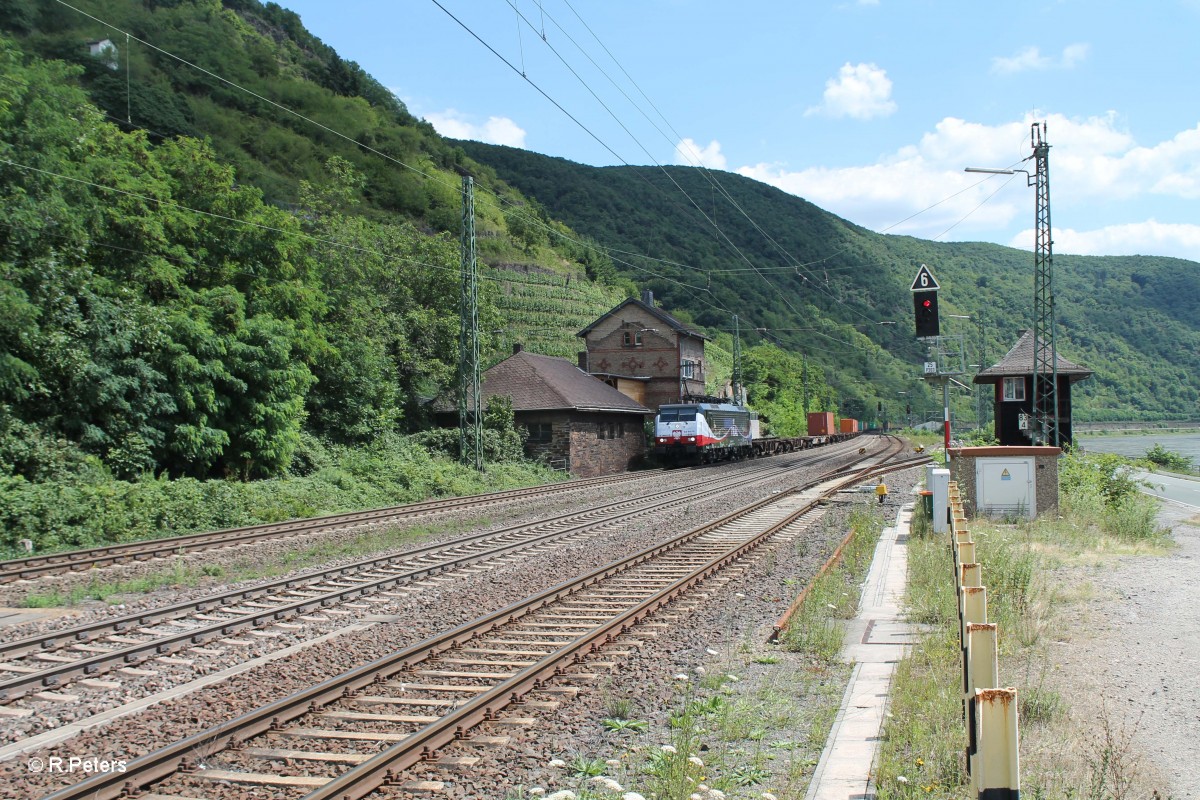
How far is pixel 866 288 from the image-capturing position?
412 feet

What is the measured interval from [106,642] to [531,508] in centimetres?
1398

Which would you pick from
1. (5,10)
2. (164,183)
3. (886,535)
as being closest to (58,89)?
(164,183)

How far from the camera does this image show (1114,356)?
123 m

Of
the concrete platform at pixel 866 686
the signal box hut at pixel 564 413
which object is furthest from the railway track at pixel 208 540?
the concrete platform at pixel 866 686

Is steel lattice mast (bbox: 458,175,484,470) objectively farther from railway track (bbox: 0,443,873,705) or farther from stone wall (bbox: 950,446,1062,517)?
stone wall (bbox: 950,446,1062,517)

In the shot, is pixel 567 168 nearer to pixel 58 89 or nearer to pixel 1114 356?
pixel 1114 356

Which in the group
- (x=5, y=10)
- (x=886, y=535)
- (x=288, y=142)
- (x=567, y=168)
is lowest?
(x=886, y=535)

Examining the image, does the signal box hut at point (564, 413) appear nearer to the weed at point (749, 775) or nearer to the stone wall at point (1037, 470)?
the stone wall at point (1037, 470)

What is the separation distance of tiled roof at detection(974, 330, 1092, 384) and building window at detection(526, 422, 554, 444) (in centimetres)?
1880

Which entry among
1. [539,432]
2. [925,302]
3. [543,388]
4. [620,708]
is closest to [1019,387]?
[543,388]

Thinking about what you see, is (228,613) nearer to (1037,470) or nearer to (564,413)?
(1037,470)

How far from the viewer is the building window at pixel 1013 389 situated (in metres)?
37.9

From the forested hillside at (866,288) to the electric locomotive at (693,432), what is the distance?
57947 mm

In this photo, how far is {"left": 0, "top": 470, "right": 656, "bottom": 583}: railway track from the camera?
43.4 feet
